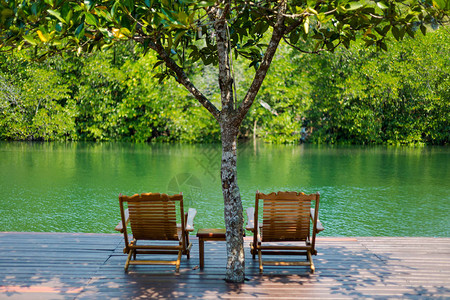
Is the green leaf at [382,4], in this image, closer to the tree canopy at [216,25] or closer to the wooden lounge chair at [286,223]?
the tree canopy at [216,25]

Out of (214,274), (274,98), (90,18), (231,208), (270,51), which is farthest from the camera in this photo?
(274,98)

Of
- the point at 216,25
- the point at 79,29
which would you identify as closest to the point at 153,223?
the point at 216,25

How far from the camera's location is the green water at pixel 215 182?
7.19 metres

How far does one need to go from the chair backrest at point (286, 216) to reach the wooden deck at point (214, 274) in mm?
275

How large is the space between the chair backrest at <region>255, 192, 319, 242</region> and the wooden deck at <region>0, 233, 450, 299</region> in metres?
0.27

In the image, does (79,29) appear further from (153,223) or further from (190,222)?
(190,222)

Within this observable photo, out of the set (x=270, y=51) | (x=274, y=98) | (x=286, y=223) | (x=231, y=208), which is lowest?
(x=286, y=223)

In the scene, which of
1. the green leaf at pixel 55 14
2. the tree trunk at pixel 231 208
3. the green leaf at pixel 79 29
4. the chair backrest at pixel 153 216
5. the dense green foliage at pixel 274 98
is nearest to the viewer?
the green leaf at pixel 55 14

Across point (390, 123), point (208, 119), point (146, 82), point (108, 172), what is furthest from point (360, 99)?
point (108, 172)

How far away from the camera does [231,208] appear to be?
3676 mm

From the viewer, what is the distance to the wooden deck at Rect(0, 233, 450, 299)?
3457 mm

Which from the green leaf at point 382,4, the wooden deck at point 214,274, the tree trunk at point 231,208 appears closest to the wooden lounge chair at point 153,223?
the wooden deck at point 214,274

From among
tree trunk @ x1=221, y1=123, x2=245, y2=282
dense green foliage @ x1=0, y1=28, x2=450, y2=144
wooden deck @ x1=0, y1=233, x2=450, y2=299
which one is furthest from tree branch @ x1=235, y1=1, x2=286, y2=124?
dense green foliage @ x1=0, y1=28, x2=450, y2=144

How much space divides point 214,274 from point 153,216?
67 cm
